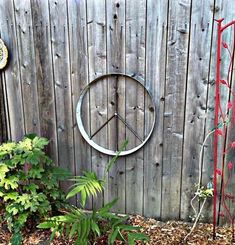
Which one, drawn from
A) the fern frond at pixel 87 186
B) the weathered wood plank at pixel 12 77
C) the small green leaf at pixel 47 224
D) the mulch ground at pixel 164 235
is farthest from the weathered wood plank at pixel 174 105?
the weathered wood plank at pixel 12 77

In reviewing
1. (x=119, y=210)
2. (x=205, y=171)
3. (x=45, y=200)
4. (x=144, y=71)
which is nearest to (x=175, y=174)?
(x=205, y=171)

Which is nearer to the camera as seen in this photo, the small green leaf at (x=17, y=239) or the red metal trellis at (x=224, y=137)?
the red metal trellis at (x=224, y=137)

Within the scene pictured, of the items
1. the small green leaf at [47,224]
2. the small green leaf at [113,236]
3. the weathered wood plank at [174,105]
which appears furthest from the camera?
the weathered wood plank at [174,105]

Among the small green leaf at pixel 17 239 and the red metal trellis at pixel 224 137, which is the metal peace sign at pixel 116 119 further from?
the small green leaf at pixel 17 239

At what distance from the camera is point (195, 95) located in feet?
7.79

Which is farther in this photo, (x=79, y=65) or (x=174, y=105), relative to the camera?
(x=79, y=65)

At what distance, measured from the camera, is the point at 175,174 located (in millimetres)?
2572

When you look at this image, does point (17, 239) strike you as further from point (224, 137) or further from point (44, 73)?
point (224, 137)

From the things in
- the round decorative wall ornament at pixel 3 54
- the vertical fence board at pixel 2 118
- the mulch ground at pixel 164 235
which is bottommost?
the mulch ground at pixel 164 235

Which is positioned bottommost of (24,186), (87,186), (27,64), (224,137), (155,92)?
(24,186)

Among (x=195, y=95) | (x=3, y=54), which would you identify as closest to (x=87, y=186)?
(x=195, y=95)

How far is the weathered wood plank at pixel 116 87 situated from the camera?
7.78 feet

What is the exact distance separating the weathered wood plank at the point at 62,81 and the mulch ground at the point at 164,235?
54cm

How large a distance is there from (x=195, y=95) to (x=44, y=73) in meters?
1.29
